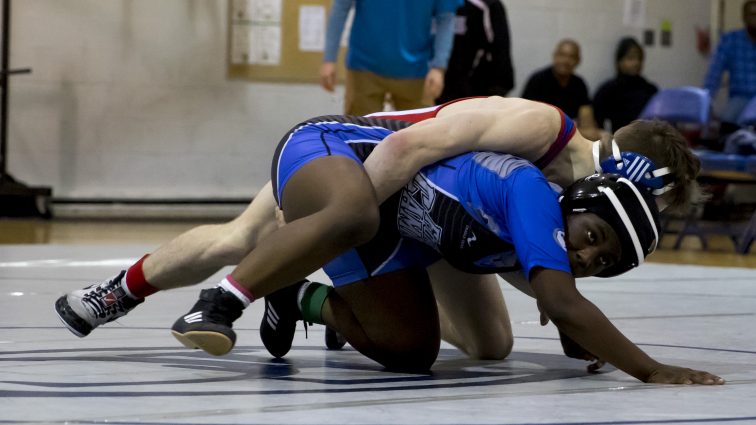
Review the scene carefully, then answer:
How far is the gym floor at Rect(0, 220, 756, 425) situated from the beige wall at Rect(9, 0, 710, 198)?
4.16 meters

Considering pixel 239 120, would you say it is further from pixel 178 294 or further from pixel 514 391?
pixel 514 391

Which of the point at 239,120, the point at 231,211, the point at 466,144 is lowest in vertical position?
the point at 231,211

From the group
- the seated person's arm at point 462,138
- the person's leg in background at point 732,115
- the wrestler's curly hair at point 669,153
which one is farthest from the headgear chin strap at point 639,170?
the person's leg in background at point 732,115

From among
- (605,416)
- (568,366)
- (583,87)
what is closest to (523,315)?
(568,366)

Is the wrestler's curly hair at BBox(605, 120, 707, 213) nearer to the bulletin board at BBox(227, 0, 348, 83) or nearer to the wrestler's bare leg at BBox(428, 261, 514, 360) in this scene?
the wrestler's bare leg at BBox(428, 261, 514, 360)

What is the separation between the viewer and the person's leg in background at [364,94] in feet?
22.4

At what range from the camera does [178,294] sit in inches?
188

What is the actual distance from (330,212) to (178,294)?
81.7 inches

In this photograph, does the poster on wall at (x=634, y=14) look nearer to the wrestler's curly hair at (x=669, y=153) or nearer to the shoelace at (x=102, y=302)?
the wrestler's curly hair at (x=669, y=153)

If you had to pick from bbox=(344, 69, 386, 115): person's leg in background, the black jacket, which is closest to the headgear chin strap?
bbox=(344, 69, 386, 115): person's leg in background

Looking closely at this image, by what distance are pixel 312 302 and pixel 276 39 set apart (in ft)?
21.4

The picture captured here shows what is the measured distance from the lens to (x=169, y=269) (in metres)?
3.30

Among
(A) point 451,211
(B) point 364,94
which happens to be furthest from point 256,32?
(A) point 451,211

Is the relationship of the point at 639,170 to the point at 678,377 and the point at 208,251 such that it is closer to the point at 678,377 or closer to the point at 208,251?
the point at 678,377
